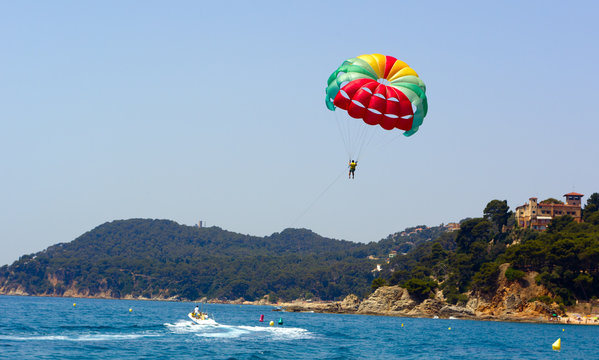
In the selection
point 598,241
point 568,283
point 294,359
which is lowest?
point 294,359

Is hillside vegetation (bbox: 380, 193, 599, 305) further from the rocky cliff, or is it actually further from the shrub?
the rocky cliff

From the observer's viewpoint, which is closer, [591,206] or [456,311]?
[456,311]

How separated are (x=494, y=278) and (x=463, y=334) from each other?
32992 millimetres

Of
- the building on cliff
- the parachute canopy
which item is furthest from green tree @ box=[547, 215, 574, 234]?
the parachute canopy

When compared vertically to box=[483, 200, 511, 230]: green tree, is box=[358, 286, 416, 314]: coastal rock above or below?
below

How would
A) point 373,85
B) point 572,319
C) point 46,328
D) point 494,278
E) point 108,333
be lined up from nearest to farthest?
point 373,85 → point 108,333 → point 46,328 → point 572,319 → point 494,278

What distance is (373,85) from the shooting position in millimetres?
37844

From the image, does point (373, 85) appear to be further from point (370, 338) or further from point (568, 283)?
point (568, 283)

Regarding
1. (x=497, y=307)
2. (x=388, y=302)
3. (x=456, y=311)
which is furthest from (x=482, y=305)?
(x=388, y=302)

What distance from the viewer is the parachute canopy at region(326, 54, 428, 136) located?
37562 millimetres

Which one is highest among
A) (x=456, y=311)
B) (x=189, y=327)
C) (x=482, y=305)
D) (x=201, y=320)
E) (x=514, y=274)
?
(x=514, y=274)

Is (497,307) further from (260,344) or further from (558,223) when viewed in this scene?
(260,344)

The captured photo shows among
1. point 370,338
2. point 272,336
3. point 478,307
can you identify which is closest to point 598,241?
point 478,307

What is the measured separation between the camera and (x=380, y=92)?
3766 centimetres
